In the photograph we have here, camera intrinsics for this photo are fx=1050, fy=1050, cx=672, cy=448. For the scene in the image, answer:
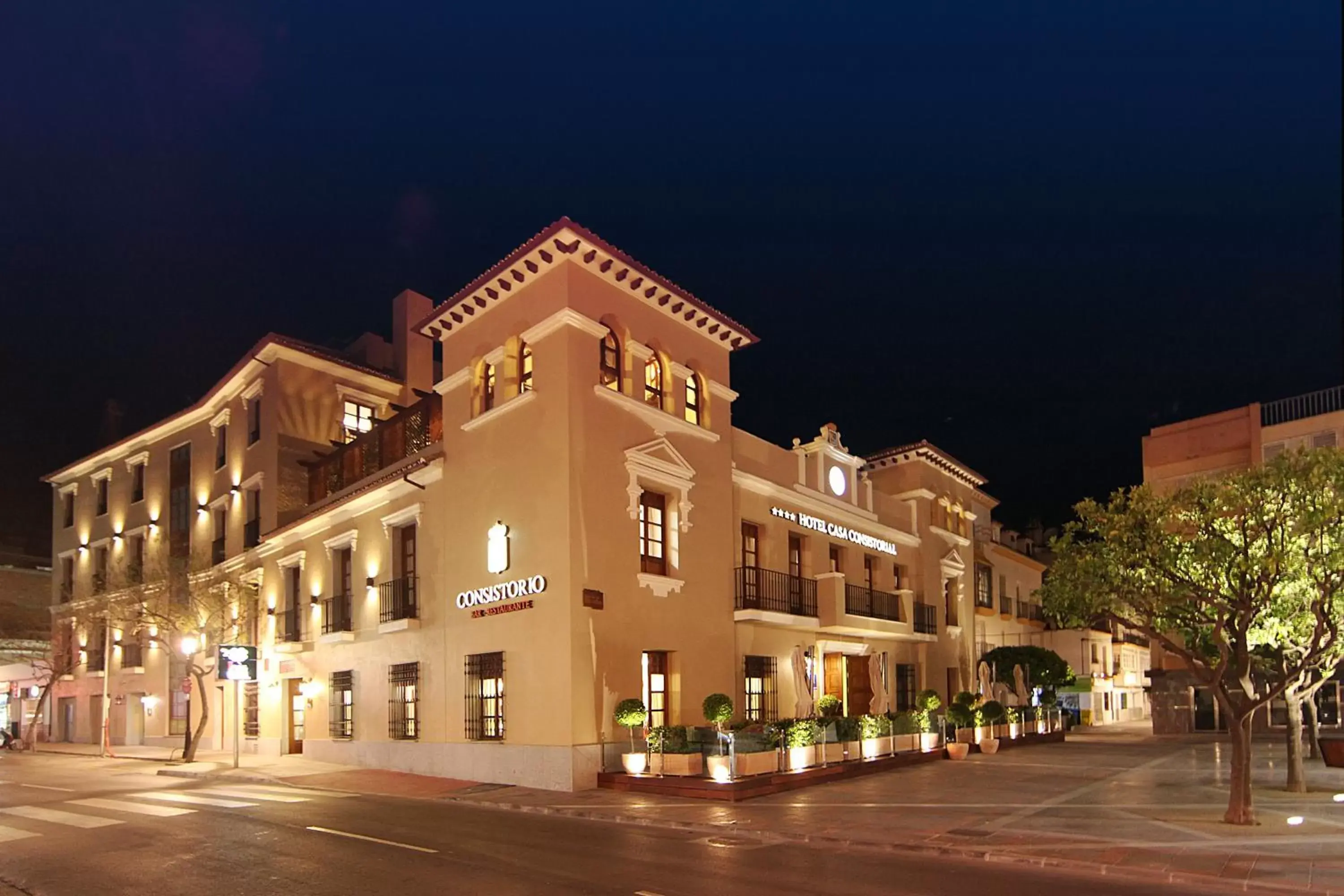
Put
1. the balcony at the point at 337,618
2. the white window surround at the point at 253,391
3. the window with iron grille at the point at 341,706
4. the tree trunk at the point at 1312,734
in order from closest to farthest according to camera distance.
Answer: the tree trunk at the point at 1312,734, the window with iron grille at the point at 341,706, the balcony at the point at 337,618, the white window surround at the point at 253,391

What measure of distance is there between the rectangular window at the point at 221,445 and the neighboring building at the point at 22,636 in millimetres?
16728

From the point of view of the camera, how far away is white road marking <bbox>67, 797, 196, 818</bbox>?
17984 millimetres

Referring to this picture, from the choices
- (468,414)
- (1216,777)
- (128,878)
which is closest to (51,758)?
(468,414)

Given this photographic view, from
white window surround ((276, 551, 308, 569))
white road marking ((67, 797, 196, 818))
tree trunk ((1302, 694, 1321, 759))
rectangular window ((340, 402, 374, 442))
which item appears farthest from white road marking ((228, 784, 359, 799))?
tree trunk ((1302, 694, 1321, 759))

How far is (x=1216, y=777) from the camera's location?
22.9 m

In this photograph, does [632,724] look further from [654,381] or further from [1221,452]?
[1221,452]

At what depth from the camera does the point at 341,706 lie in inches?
1139

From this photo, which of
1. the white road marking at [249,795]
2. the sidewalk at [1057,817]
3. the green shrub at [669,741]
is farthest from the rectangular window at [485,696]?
the white road marking at [249,795]

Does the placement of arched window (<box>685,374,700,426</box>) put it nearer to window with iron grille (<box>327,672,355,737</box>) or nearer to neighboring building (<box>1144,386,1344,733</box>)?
window with iron grille (<box>327,672,355,737</box>)

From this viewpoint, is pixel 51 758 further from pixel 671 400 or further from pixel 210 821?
pixel 671 400

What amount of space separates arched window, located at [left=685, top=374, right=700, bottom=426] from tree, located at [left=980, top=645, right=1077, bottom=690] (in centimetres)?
1914

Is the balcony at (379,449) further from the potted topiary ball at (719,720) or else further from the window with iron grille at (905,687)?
the window with iron grille at (905,687)

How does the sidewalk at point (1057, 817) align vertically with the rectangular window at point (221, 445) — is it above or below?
below

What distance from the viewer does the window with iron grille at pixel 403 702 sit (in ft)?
85.5
